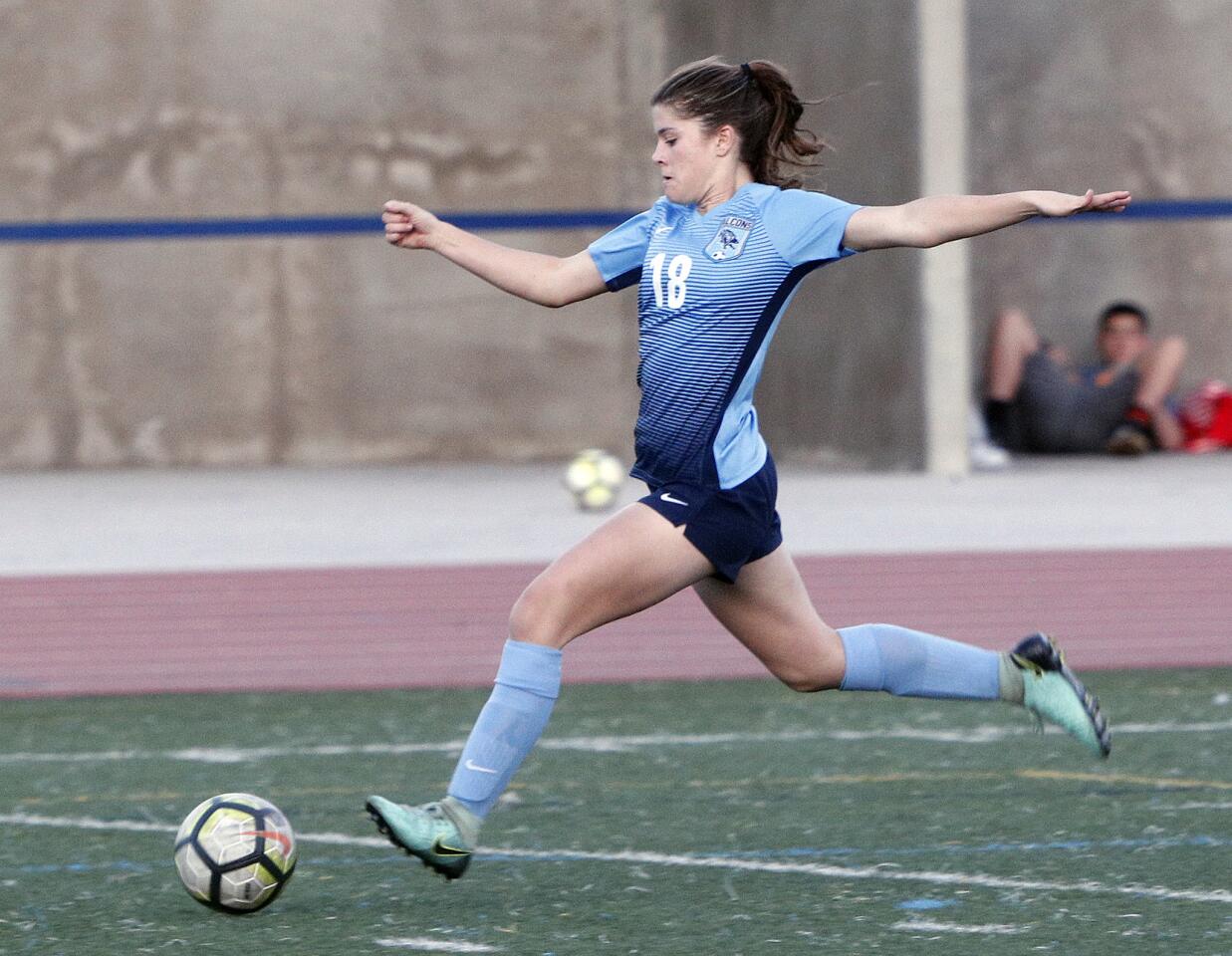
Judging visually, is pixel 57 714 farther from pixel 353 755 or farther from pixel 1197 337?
pixel 1197 337

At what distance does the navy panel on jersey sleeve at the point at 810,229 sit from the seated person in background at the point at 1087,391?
31.1 ft

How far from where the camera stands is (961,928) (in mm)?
4355

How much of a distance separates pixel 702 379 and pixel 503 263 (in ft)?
2.20

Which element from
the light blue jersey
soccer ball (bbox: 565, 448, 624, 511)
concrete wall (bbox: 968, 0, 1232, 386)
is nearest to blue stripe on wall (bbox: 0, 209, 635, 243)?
concrete wall (bbox: 968, 0, 1232, 386)

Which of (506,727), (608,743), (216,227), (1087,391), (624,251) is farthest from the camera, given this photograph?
(216,227)

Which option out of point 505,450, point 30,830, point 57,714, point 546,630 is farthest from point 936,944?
point 505,450

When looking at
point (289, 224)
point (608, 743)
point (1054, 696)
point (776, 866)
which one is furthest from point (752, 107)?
point (289, 224)

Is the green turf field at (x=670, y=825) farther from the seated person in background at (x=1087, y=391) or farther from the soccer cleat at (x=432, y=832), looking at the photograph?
the seated person in background at (x=1087, y=391)

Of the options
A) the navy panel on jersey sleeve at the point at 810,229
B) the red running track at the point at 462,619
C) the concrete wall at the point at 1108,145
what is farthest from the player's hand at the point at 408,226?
the concrete wall at the point at 1108,145

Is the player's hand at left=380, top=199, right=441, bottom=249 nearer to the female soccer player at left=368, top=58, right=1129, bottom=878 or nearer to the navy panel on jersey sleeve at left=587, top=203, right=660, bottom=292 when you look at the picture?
the female soccer player at left=368, top=58, right=1129, bottom=878

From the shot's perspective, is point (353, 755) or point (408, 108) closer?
point (353, 755)

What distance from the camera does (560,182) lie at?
50.0ft

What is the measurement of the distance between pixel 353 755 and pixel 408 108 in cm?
917

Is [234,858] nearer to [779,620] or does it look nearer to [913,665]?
[779,620]
